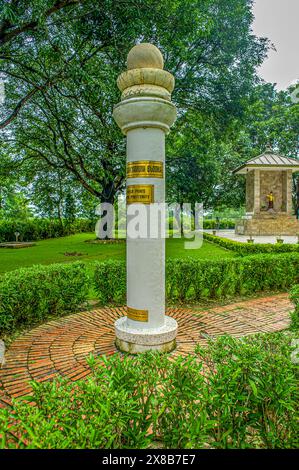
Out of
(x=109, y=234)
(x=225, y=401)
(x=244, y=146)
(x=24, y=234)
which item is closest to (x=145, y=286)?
(x=225, y=401)

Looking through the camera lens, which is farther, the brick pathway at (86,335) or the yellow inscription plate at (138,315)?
the yellow inscription plate at (138,315)

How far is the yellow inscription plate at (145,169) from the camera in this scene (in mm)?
3402

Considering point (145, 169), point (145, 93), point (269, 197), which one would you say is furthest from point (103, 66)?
point (269, 197)

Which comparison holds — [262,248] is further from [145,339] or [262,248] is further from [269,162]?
[269,162]

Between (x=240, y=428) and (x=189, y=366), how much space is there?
421 millimetres

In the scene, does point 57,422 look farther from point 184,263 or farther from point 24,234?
point 24,234

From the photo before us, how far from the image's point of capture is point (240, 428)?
1.78 meters

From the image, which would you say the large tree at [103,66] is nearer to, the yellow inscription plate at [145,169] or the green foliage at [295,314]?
the yellow inscription plate at [145,169]

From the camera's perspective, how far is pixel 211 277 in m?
5.87

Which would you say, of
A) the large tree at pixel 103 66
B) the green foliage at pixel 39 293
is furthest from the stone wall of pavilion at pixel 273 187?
the green foliage at pixel 39 293

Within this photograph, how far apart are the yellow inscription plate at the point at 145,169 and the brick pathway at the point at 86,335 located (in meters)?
1.95

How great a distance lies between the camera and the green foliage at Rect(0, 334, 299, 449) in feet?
5.16

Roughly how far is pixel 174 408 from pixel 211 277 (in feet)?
13.9

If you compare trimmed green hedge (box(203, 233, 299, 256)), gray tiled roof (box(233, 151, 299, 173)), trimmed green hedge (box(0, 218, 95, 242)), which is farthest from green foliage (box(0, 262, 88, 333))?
gray tiled roof (box(233, 151, 299, 173))
